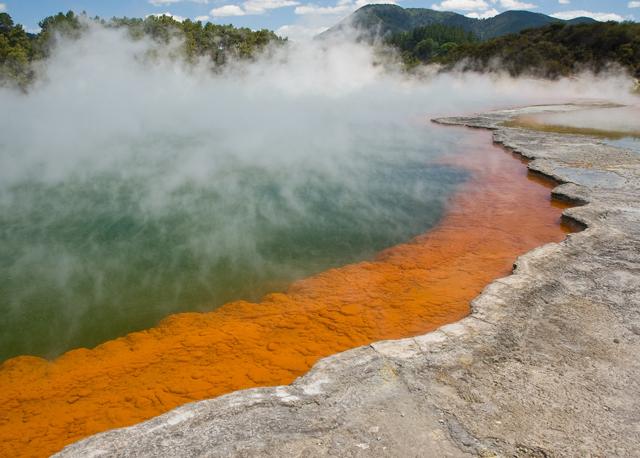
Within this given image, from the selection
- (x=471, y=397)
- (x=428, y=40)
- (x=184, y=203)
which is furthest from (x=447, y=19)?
(x=471, y=397)

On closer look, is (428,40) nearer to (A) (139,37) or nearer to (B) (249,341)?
(A) (139,37)

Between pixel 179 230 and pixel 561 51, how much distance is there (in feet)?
101

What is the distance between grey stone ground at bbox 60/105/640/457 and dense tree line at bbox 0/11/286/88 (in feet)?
79.7

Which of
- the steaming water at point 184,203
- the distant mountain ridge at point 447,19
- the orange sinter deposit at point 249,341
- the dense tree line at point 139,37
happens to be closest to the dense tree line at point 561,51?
the steaming water at point 184,203

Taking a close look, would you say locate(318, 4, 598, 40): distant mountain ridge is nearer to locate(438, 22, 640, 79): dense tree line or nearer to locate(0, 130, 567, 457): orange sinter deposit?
locate(438, 22, 640, 79): dense tree line

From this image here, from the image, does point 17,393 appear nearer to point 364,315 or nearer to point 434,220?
point 364,315

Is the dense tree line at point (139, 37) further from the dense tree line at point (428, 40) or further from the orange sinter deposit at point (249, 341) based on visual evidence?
the orange sinter deposit at point (249, 341)

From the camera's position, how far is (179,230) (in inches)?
242

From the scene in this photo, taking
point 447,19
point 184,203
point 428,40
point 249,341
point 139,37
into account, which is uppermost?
point 447,19

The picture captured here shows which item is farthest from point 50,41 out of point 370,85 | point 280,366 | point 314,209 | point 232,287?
point 280,366

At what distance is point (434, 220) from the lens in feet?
21.3

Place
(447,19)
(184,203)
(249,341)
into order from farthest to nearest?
(447,19), (184,203), (249,341)

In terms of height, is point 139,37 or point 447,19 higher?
point 447,19

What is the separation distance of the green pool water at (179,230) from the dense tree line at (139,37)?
48.4 feet
